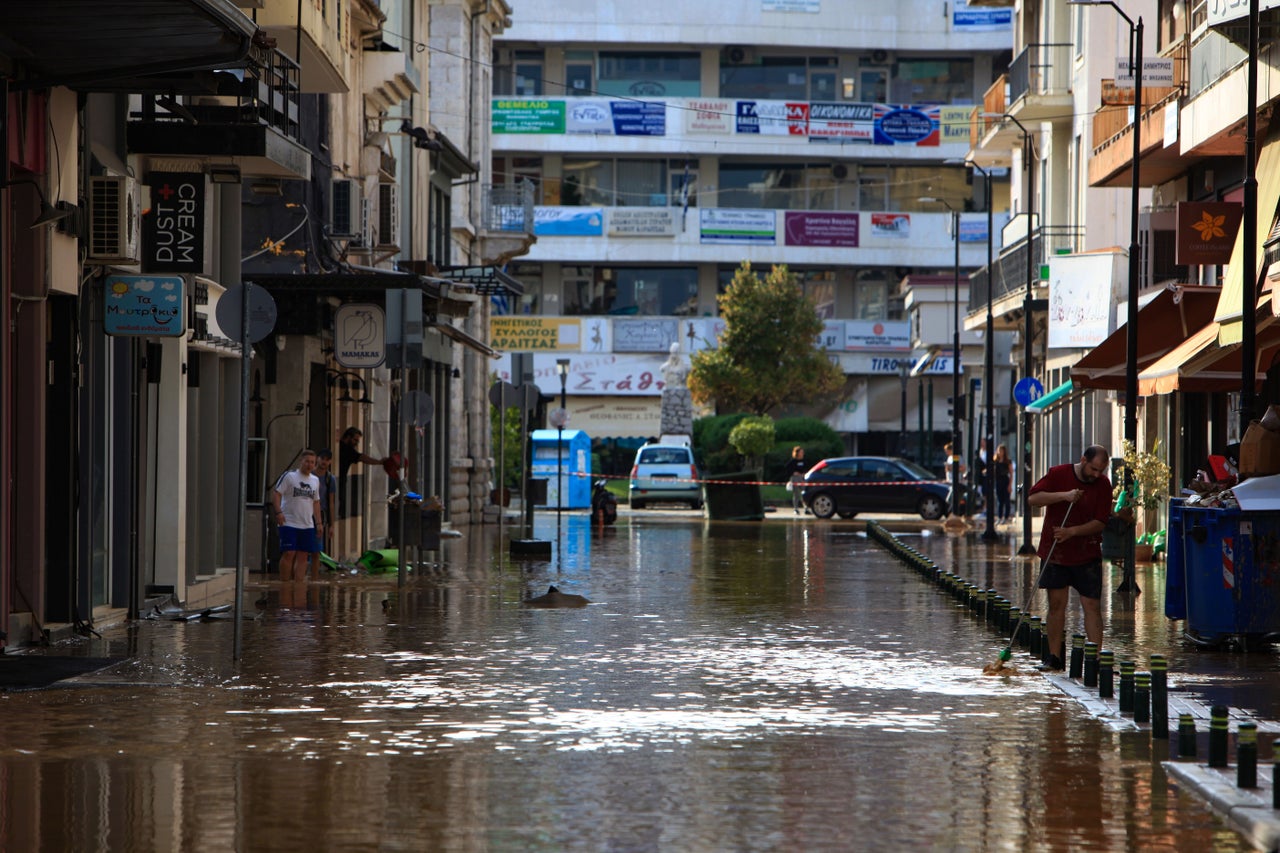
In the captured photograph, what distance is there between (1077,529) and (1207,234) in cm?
1358

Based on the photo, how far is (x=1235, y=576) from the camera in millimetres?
15773

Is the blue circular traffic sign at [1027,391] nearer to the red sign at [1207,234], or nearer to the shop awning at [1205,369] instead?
the red sign at [1207,234]

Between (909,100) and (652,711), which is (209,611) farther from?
(909,100)

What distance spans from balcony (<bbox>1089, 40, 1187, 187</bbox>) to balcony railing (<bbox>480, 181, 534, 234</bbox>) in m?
15.6

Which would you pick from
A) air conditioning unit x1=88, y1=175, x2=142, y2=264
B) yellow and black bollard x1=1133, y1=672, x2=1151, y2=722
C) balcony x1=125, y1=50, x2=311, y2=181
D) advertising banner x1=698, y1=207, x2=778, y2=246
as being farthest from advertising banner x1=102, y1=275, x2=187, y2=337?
advertising banner x1=698, y1=207, x2=778, y2=246

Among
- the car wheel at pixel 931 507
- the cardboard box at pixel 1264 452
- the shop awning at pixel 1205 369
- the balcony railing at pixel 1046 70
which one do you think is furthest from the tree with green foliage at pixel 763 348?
the cardboard box at pixel 1264 452

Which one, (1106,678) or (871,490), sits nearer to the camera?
(1106,678)

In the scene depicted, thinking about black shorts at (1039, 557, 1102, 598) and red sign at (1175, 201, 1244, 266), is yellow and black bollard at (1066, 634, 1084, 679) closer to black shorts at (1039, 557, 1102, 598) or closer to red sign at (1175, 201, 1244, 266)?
black shorts at (1039, 557, 1102, 598)

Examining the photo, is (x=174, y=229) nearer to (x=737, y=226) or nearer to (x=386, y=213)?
(x=386, y=213)

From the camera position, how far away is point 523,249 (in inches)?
1911

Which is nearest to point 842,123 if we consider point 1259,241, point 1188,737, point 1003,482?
point 1003,482

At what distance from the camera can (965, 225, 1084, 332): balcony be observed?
1682 inches

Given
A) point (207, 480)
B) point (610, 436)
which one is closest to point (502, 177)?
point (610, 436)

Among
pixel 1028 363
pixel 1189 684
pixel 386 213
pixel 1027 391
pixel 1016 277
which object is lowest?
pixel 1189 684
